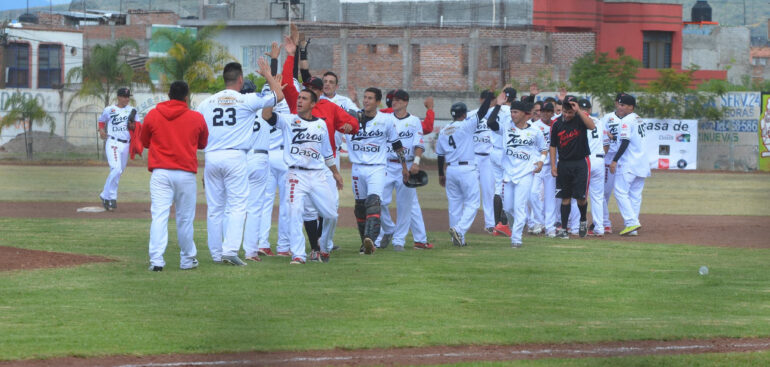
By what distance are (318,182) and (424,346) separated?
4.45 meters

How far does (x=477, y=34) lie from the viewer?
172 ft

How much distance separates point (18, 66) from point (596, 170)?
4866 cm

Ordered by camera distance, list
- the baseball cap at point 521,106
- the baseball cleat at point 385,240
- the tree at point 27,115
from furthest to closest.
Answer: the tree at point 27,115, the baseball cap at point 521,106, the baseball cleat at point 385,240

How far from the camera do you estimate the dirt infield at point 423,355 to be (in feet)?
23.3

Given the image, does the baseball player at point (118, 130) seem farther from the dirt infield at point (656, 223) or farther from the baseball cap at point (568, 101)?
the baseball cap at point (568, 101)

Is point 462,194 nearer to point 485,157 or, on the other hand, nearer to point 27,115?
point 485,157

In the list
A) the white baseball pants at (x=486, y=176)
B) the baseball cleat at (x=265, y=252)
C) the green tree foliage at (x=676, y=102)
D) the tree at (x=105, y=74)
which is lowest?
the baseball cleat at (x=265, y=252)

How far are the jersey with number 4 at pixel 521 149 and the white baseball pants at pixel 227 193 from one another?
Result: 184 inches

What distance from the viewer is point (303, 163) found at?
1181 cm

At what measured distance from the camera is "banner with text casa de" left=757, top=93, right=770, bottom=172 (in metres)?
39.3

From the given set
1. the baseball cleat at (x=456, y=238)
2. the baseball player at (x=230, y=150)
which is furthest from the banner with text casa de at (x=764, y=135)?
the baseball player at (x=230, y=150)

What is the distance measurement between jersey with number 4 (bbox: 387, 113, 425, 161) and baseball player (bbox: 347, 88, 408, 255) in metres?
0.34

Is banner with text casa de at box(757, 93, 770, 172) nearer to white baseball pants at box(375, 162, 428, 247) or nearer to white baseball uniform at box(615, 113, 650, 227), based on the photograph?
white baseball uniform at box(615, 113, 650, 227)

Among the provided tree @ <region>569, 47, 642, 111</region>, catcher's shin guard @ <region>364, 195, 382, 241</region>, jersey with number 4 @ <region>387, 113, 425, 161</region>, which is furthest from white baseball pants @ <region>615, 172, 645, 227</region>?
tree @ <region>569, 47, 642, 111</region>
